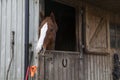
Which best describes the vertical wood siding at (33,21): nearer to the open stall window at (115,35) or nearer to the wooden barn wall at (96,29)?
the wooden barn wall at (96,29)

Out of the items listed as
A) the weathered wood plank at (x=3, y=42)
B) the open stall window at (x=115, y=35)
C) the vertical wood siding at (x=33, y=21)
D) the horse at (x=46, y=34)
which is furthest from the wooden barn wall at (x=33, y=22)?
the open stall window at (x=115, y=35)

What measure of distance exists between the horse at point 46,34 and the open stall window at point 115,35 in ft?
10.3

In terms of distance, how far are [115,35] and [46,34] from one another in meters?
3.80

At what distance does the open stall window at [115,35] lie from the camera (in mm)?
8234

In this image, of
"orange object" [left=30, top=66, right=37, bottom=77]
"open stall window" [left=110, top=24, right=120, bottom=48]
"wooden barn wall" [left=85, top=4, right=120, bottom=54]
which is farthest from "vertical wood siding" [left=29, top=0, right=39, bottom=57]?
"open stall window" [left=110, top=24, right=120, bottom=48]

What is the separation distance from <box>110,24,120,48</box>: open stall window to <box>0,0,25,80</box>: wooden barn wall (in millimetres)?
3735

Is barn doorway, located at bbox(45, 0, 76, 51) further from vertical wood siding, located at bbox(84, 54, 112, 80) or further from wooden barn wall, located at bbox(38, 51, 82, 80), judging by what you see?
wooden barn wall, located at bbox(38, 51, 82, 80)

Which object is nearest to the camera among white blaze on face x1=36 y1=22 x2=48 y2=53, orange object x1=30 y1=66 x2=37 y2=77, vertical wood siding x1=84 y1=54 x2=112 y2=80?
orange object x1=30 y1=66 x2=37 y2=77

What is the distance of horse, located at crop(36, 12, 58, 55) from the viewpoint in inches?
194

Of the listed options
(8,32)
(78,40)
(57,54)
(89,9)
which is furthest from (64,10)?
(8,32)

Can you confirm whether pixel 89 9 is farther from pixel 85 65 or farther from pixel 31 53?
pixel 31 53

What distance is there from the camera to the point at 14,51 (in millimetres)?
5109

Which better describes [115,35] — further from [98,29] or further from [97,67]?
[97,67]

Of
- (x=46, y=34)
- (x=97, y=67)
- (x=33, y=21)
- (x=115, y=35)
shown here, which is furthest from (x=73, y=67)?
(x=115, y=35)
